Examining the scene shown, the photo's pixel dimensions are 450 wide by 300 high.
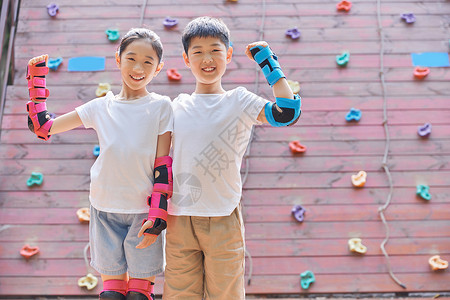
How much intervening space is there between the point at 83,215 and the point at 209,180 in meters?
1.32

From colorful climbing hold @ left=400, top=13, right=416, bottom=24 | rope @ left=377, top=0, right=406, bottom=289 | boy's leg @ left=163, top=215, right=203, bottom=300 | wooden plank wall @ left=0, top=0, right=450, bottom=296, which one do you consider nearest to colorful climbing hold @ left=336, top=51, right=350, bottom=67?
wooden plank wall @ left=0, top=0, right=450, bottom=296

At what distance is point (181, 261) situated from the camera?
1.45 metres

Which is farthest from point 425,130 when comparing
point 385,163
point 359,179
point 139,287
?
point 139,287

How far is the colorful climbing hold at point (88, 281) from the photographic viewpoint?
236 centimetres

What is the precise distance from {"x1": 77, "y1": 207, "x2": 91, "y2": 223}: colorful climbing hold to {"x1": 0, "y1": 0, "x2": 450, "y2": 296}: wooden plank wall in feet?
0.13

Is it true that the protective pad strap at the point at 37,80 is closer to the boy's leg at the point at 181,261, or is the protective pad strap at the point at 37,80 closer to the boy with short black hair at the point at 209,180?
the boy with short black hair at the point at 209,180

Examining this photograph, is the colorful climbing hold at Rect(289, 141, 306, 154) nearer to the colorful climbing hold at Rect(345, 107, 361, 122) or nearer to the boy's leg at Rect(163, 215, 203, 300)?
the colorful climbing hold at Rect(345, 107, 361, 122)

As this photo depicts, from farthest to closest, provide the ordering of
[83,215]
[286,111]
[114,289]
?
[83,215], [114,289], [286,111]

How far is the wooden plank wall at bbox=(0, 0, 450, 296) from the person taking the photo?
244 cm

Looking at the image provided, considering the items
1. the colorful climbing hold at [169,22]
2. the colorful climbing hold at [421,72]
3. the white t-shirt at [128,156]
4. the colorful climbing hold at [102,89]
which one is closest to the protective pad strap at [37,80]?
the white t-shirt at [128,156]

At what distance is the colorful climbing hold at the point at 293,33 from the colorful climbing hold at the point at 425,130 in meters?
0.92

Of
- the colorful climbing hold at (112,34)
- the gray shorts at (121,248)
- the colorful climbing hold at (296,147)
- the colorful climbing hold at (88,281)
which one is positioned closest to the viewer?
the gray shorts at (121,248)

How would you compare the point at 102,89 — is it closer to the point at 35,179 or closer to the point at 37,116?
the point at 35,179

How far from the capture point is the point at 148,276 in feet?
4.79
